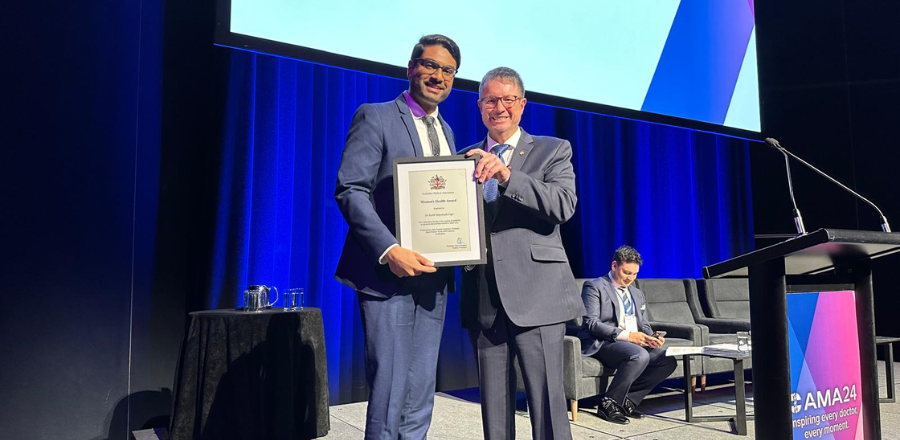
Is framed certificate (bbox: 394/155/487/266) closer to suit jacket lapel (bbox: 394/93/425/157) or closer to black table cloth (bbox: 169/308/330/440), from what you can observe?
suit jacket lapel (bbox: 394/93/425/157)

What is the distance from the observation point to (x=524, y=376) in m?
1.65

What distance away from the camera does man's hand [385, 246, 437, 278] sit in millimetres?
1456

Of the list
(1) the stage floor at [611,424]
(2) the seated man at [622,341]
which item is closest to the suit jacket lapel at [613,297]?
(2) the seated man at [622,341]

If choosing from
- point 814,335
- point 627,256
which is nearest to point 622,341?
point 627,256

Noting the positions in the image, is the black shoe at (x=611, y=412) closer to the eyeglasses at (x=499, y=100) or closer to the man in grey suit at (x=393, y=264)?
the man in grey suit at (x=393, y=264)

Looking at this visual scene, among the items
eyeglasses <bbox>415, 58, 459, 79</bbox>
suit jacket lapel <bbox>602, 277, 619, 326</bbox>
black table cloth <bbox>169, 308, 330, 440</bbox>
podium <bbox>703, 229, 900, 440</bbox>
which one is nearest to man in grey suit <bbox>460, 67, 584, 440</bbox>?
eyeglasses <bbox>415, 58, 459, 79</bbox>

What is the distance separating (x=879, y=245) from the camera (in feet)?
5.49

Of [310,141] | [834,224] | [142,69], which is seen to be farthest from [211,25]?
[834,224]

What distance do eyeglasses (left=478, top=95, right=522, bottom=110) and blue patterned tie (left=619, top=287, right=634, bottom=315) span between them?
2.63 m

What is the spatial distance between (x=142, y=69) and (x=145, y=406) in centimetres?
182

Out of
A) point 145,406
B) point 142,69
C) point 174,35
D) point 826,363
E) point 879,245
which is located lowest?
point 145,406

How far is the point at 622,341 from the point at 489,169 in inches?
102

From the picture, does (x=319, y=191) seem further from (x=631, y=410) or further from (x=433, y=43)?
(x=433, y=43)

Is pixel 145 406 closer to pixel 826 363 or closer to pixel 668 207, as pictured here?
pixel 826 363
